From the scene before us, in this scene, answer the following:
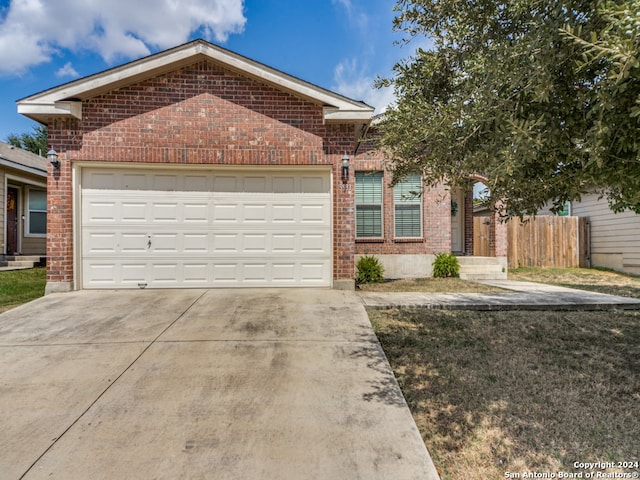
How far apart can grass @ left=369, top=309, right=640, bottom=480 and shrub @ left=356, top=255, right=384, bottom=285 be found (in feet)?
11.4

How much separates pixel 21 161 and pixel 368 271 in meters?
12.1

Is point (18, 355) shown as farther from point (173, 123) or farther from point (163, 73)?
point (163, 73)

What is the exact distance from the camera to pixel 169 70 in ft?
22.0

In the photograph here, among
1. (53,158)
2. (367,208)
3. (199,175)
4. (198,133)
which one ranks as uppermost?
(198,133)

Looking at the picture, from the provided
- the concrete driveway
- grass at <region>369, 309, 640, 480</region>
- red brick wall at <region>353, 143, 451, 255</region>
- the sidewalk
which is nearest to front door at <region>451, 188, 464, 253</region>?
red brick wall at <region>353, 143, 451, 255</region>

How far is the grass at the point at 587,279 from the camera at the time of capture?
810cm

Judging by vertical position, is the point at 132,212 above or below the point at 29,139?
below

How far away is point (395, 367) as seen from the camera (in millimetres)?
3611

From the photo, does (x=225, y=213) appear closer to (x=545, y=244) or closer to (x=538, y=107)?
(x=538, y=107)

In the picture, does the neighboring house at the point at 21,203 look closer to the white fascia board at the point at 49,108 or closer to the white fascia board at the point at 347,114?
the white fascia board at the point at 49,108

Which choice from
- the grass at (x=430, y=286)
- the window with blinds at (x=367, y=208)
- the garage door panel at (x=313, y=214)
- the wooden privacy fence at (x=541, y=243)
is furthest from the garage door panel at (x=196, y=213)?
the wooden privacy fence at (x=541, y=243)

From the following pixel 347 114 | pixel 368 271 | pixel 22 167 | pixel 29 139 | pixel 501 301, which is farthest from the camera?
pixel 29 139

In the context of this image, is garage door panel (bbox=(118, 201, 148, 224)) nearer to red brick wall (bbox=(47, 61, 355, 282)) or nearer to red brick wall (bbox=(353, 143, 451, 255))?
red brick wall (bbox=(47, 61, 355, 282))

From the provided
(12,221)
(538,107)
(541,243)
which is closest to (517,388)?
(538,107)
